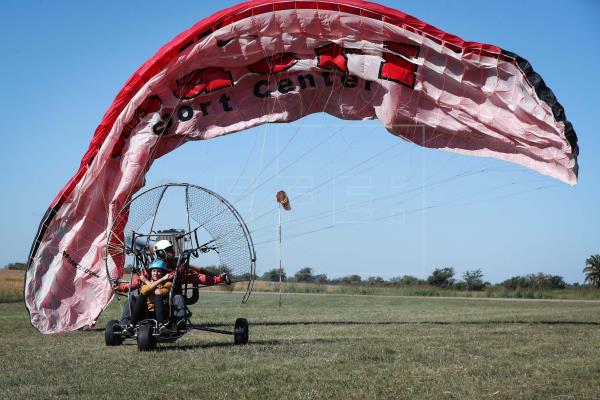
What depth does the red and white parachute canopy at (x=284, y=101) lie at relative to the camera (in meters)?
12.5

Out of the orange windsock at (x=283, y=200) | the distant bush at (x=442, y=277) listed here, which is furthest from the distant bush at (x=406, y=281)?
the orange windsock at (x=283, y=200)

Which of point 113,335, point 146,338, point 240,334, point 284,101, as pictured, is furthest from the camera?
point 284,101

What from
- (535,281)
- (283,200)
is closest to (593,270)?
(535,281)

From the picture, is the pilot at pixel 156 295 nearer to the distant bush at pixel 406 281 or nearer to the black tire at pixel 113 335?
the black tire at pixel 113 335

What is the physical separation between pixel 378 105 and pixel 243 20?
2.66 meters

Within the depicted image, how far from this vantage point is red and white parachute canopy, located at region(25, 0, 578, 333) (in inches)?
492

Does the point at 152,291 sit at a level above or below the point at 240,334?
above

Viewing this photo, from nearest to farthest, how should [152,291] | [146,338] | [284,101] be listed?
[146,338] < [152,291] < [284,101]

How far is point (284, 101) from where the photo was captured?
13938 mm

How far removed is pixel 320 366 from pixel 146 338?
111 inches

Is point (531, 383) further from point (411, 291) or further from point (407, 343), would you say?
point (411, 291)

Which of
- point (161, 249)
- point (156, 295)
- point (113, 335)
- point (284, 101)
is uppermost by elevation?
point (284, 101)

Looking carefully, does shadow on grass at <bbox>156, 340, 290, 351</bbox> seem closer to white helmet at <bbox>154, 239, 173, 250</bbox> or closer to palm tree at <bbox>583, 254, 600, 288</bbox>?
white helmet at <bbox>154, 239, 173, 250</bbox>

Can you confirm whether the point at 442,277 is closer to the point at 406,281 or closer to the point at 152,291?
the point at 406,281
